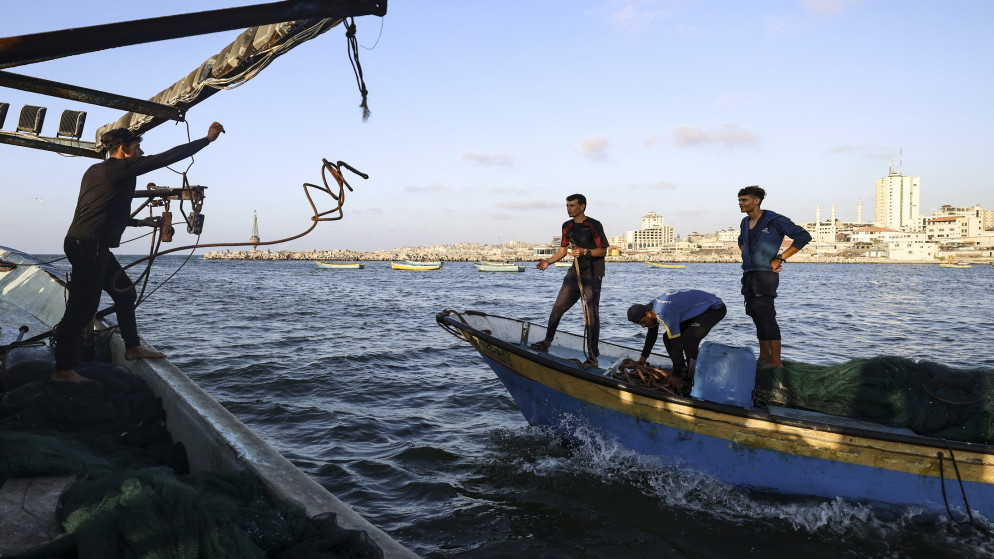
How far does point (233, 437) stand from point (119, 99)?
393cm

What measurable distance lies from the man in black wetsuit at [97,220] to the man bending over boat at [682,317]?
4.18m

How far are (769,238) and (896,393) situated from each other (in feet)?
6.14

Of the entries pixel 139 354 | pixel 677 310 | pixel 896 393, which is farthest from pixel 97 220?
pixel 896 393

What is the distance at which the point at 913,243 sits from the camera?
128 metres

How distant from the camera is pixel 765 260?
A: 5938mm

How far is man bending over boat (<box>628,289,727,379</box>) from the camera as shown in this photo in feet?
17.9

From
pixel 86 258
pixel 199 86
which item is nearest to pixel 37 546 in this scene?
pixel 86 258

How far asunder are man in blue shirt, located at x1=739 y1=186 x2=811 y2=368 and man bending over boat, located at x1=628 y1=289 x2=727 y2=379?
573mm

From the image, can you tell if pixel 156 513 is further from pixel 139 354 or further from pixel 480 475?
pixel 480 475

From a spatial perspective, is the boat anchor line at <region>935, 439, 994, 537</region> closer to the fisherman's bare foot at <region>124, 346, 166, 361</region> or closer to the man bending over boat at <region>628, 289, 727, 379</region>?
the man bending over boat at <region>628, 289, 727, 379</region>

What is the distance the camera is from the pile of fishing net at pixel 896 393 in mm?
4871

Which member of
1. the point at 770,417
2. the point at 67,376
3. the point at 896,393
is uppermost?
the point at 67,376

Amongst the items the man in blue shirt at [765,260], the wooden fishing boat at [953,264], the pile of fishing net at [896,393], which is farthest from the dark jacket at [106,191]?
the wooden fishing boat at [953,264]

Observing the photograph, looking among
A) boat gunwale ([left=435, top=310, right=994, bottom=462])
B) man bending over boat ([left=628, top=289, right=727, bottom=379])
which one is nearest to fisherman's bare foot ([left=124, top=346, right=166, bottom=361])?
boat gunwale ([left=435, top=310, right=994, bottom=462])
